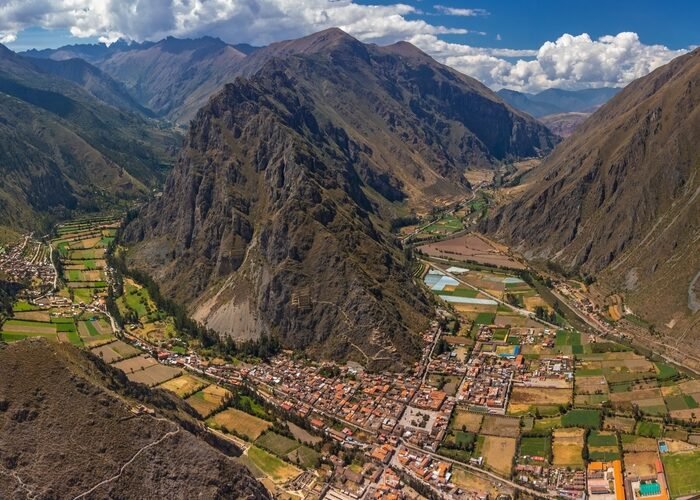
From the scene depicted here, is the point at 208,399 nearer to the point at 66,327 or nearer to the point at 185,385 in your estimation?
the point at 185,385

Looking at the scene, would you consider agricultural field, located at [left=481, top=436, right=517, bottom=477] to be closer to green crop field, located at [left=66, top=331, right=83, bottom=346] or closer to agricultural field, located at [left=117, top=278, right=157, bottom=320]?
green crop field, located at [left=66, top=331, right=83, bottom=346]

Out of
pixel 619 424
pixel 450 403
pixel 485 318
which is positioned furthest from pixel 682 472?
pixel 485 318

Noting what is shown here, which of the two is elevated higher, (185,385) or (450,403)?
(450,403)

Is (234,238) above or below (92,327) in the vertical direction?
above

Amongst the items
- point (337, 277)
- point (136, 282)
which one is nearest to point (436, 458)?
point (337, 277)

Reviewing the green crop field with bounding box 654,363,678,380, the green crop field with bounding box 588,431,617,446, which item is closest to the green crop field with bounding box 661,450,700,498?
the green crop field with bounding box 588,431,617,446

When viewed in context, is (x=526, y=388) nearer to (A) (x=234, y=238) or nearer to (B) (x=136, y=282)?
(A) (x=234, y=238)
